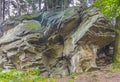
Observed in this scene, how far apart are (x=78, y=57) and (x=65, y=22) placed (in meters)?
3.08

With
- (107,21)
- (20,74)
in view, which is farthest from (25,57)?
(20,74)

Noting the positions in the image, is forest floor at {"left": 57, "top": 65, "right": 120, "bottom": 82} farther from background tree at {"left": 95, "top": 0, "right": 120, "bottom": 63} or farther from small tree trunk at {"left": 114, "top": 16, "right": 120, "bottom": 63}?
background tree at {"left": 95, "top": 0, "right": 120, "bottom": 63}

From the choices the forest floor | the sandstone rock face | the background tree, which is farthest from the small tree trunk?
the forest floor

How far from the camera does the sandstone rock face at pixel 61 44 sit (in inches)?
593

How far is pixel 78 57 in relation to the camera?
586 inches

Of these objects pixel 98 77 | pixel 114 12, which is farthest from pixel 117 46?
pixel 98 77

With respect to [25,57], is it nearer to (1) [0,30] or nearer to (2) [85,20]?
(2) [85,20]

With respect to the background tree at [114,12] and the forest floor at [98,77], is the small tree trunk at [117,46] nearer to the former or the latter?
the background tree at [114,12]

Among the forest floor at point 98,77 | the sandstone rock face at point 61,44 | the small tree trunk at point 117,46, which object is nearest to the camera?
the forest floor at point 98,77

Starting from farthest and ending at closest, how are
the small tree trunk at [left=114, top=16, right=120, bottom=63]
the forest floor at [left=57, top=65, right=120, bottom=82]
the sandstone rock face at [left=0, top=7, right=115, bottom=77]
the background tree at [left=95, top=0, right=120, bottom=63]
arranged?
1. the sandstone rock face at [left=0, top=7, right=115, bottom=77]
2. the small tree trunk at [left=114, top=16, right=120, bottom=63]
3. the background tree at [left=95, top=0, right=120, bottom=63]
4. the forest floor at [left=57, top=65, right=120, bottom=82]

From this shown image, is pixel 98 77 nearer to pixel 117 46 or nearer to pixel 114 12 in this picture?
pixel 117 46

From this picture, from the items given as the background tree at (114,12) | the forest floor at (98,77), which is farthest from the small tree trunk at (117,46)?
the forest floor at (98,77)

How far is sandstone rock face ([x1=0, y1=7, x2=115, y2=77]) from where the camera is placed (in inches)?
593

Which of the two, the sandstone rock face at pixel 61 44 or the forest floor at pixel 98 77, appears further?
the sandstone rock face at pixel 61 44
